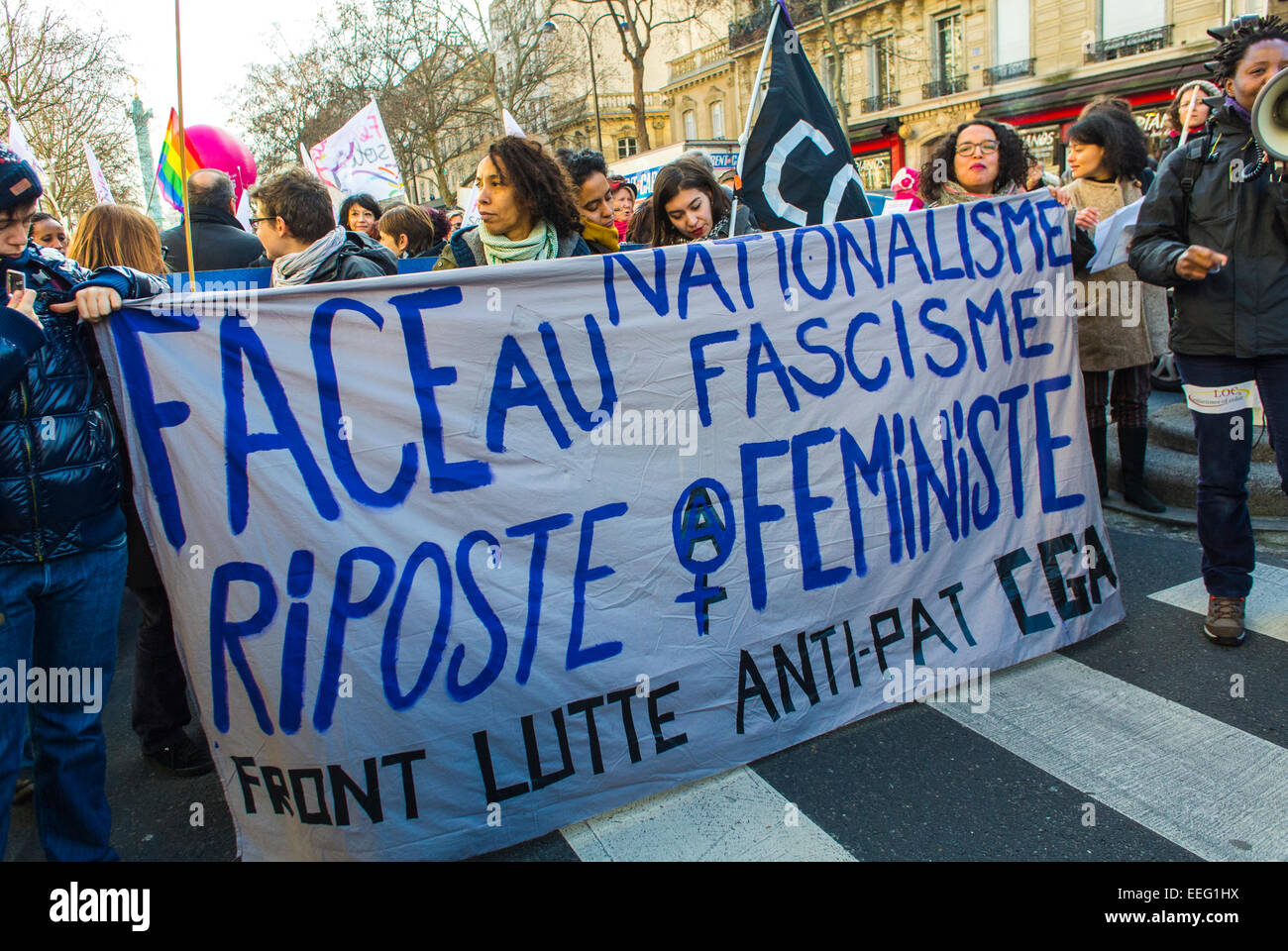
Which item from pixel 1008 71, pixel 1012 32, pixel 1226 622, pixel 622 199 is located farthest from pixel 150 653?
pixel 1012 32

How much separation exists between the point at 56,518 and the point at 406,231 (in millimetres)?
4328

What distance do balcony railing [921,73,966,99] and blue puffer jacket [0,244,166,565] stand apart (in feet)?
103

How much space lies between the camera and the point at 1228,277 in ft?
10.3

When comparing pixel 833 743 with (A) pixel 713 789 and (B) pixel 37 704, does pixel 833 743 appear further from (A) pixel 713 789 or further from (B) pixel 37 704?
(B) pixel 37 704

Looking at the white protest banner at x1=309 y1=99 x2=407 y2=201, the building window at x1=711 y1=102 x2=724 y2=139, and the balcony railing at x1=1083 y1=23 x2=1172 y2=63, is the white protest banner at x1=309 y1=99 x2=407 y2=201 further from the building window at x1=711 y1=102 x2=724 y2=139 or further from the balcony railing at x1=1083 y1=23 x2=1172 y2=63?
the building window at x1=711 y1=102 x2=724 y2=139

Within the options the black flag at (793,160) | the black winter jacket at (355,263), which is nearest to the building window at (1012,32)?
the black flag at (793,160)

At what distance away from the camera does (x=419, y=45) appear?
1464 inches

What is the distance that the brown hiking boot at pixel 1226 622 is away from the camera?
3.19m

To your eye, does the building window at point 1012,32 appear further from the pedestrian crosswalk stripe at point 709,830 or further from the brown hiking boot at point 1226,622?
the pedestrian crosswalk stripe at point 709,830

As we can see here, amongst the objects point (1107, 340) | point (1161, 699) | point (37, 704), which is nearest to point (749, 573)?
point (1161, 699)

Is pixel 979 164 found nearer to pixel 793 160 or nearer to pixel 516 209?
pixel 793 160

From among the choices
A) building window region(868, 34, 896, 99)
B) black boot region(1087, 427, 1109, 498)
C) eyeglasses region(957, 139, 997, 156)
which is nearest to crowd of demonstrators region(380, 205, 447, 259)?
eyeglasses region(957, 139, 997, 156)

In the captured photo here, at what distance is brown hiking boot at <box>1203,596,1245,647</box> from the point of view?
125 inches
